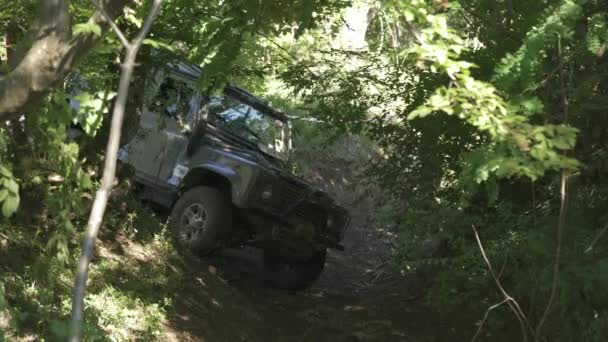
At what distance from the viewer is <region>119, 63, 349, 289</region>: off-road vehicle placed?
26.6 feet

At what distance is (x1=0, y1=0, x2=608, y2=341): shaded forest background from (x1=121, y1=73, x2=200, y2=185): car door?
1.24 m

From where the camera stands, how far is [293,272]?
29.8 feet

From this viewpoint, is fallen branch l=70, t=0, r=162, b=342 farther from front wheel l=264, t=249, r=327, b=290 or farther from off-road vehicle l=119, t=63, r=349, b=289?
front wheel l=264, t=249, r=327, b=290

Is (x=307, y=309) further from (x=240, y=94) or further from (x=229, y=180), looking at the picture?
(x=240, y=94)

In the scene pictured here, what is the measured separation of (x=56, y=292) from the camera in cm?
535

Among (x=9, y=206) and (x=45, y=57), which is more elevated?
(x=45, y=57)

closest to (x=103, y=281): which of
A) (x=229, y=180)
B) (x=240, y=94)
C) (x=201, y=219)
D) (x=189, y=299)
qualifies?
(x=189, y=299)

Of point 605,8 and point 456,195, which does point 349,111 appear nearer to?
point 456,195

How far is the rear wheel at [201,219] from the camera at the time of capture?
8.04 meters

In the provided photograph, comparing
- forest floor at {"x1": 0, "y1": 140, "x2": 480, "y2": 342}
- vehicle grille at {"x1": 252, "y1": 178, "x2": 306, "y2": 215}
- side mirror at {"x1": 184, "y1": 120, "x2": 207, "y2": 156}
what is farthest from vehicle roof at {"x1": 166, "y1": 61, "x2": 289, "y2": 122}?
forest floor at {"x1": 0, "y1": 140, "x2": 480, "y2": 342}

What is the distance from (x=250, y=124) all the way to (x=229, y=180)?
1239 millimetres

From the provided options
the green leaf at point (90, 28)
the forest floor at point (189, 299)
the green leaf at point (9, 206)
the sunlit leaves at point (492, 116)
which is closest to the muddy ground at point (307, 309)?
the forest floor at point (189, 299)

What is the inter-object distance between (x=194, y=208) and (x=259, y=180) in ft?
2.52

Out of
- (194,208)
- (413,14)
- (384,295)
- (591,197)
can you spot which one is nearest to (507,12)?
(591,197)
